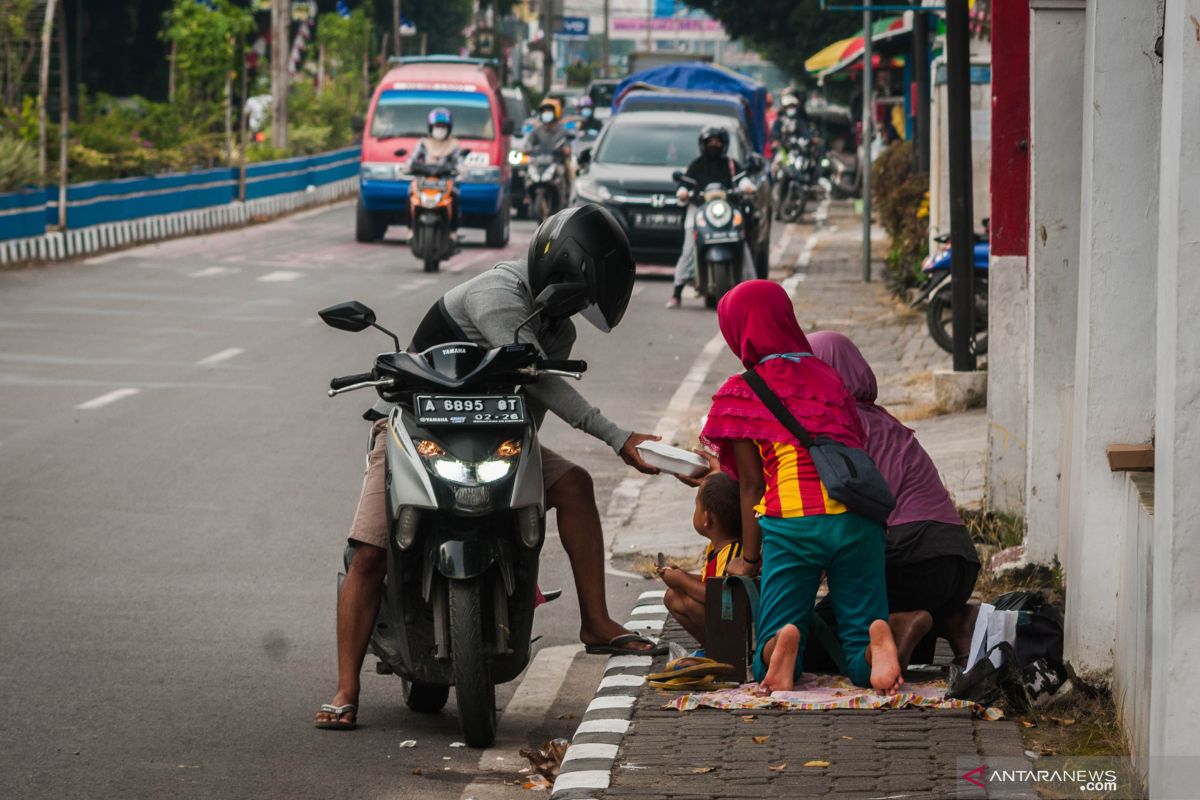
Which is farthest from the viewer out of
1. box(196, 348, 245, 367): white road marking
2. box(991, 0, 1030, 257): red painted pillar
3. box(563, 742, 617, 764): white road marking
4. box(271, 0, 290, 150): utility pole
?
box(271, 0, 290, 150): utility pole

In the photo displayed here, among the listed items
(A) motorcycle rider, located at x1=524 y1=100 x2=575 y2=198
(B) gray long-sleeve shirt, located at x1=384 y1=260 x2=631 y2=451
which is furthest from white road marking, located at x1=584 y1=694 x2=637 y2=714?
(A) motorcycle rider, located at x1=524 y1=100 x2=575 y2=198

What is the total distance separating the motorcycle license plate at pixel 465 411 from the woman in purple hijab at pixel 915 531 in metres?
1.09

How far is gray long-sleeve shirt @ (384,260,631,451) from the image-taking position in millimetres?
6387

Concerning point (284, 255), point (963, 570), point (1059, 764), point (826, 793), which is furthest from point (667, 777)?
point (284, 255)

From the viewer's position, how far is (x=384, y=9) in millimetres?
75062

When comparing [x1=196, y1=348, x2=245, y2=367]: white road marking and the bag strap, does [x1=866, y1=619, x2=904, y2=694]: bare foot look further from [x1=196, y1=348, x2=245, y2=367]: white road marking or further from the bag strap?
[x1=196, y1=348, x2=245, y2=367]: white road marking

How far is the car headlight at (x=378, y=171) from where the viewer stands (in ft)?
93.7

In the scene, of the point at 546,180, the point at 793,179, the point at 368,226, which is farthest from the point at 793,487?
the point at 793,179

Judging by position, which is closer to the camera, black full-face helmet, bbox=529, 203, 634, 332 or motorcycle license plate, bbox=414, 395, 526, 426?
motorcycle license plate, bbox=414, 395, 526, 426

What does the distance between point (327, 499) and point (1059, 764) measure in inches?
239

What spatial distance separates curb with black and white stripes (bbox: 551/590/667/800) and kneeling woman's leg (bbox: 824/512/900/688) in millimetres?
661

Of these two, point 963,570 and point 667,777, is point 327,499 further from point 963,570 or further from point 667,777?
point 667,777

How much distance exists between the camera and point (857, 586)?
6145 mm

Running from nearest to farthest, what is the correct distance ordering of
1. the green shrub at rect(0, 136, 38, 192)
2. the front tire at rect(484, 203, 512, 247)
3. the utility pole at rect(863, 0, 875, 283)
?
the utility pole at rect(863, 0, 875, 283), the green shrub at rect(0, 136, 38, 192), the front tire at rect(484, 203, 512, 247)
